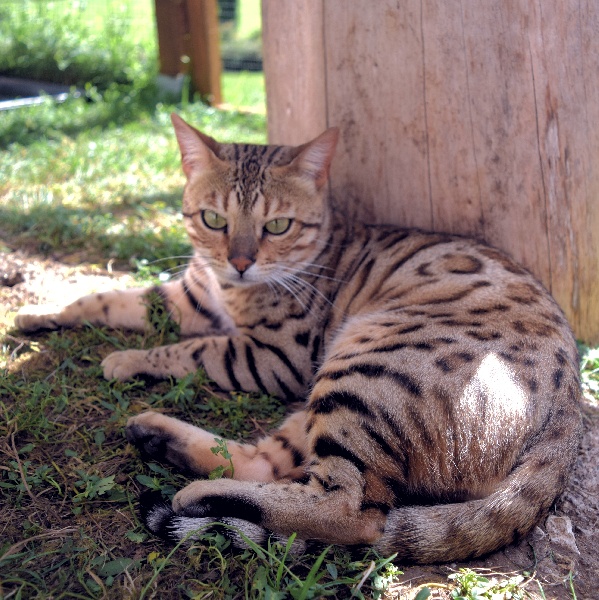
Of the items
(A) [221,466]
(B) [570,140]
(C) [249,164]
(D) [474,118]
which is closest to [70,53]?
(C) [249,164]

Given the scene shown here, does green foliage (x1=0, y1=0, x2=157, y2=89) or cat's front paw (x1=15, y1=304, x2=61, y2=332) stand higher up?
green foliage (x1=0, y1=0, x2=157, y2=89)

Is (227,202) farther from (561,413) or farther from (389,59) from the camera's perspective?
(561,413)

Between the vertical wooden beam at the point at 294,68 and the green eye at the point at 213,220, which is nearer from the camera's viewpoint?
the green eye at the point at 213,220

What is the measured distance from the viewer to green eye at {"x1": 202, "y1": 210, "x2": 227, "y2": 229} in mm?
3355

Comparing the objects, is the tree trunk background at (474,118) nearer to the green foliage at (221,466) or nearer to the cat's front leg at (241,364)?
the cat's front leg at (241,364)

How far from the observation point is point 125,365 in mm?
3189

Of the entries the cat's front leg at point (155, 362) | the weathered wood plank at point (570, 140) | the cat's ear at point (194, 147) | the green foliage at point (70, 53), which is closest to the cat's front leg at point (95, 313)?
the cat's front leg at point (155, 362)

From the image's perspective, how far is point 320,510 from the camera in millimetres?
2309

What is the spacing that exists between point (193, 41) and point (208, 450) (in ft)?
19.7

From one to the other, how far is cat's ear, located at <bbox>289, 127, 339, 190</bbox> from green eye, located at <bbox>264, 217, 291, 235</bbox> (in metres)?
0.26

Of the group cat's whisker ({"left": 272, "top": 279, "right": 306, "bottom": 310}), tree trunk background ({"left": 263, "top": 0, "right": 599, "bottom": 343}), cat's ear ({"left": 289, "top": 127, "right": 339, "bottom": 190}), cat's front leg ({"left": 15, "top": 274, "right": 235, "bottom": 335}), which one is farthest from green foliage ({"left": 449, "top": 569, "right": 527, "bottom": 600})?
cat's ear ({"left": 289, "top": 127, "right": 339, "bottom": 190})

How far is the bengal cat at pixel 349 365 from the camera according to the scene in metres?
2.32

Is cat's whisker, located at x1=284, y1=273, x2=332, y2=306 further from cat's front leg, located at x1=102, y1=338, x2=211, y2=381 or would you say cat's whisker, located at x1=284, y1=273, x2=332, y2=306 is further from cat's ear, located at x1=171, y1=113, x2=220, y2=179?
cat's ear, located at x1=171, y1=113, x2=220, y2=179

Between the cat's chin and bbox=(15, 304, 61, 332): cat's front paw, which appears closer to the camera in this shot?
the cat's chin
